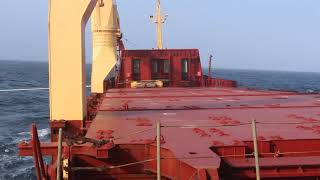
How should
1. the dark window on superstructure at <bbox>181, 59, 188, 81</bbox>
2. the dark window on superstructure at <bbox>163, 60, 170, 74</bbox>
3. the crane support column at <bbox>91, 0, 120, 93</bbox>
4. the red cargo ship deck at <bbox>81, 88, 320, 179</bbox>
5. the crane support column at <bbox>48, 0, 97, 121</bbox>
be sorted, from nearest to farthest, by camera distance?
1. the red cargo ship deck at <bbox>81, 88, 320, 179</bbox>
2. the crane support column at <bbox>48, 0, 97, 121</bbox>
3. the crane support column at <bbox>91, 0, 120, 93</bbox>
4. the dark window on superstructure at <bbox>163, 60, 170, 74</bbox>
5. the dark window on superstructure at <bbox>181, 59, 188, 81</bbox>

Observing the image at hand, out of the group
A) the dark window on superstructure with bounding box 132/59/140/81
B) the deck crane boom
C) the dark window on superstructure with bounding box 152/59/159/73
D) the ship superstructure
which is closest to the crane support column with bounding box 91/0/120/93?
the dark window on superstructure with bounding box 132/59/140/81

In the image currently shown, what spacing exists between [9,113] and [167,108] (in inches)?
896

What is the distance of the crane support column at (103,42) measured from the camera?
23.7 m

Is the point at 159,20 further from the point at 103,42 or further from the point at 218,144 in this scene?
the point at 218,144

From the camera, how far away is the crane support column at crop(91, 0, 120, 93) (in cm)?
2370

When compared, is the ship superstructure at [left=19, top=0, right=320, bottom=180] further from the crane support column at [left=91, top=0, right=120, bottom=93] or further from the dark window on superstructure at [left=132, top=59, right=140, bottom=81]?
the crane support column at [left=91, top=0, right=120, bottom=93]

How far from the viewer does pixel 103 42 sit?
2436 cm

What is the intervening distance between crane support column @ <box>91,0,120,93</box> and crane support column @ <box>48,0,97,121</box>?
46.2 feet

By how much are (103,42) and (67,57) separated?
1546 cm

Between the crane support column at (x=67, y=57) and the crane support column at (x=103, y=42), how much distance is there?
554 inches

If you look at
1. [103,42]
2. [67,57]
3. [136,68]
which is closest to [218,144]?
[67,57]

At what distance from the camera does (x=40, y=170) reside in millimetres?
5516

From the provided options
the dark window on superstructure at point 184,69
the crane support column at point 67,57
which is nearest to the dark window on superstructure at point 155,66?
the dark window on superstructure at point 184,69

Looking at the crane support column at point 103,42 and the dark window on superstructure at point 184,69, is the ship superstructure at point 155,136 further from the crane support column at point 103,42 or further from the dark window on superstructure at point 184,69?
the crane support column at point 103,42
